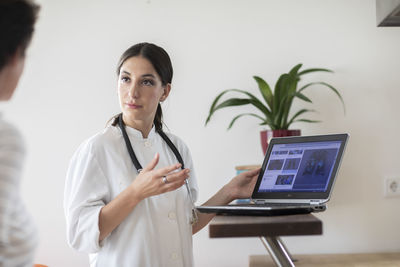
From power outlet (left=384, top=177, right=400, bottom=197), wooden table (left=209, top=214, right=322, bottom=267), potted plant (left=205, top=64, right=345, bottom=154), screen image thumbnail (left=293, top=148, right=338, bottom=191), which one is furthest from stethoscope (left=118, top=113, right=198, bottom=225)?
power outlet (left=384, top=177, right=400, bottom=197)

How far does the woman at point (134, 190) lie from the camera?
1.32 m

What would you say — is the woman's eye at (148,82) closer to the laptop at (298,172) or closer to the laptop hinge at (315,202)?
the laptop at (298,172)

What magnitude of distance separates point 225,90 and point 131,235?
1.20 metres

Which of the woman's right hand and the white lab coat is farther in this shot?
the white lab coat

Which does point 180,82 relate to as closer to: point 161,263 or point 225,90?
point 225,90

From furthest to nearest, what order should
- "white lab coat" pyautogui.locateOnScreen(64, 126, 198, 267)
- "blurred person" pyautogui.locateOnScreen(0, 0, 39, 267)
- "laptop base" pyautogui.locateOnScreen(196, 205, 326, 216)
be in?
"white lab coat" pyautogui.locateOnScreen(64, 126, 198, 267) → "laptop base" pyautogui.locateOnScreen(196, 205, 326, 216) → "blurred person" pyautogui.locateOnScreen(0, 0, 39, 267)

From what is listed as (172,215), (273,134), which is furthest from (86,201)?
(273,134)

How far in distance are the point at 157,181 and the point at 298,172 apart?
1.42ft

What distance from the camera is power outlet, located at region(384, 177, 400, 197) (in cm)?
237

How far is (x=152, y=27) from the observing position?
250 cm

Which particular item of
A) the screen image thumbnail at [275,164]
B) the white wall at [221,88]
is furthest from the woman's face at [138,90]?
the white wall at [221,88]

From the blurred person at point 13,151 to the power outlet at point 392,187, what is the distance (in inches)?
79.1

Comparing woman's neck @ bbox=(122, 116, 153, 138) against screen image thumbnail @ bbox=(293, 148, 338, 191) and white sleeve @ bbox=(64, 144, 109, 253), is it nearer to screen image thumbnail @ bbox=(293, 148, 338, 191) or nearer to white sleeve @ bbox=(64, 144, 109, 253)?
white sleeve @ bbox=(64, 144, 109, 253)

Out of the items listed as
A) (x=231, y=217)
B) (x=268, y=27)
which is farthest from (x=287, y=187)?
(x=268, y=27)
